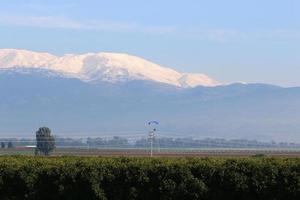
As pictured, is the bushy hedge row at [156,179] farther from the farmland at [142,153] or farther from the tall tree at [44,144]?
the tall tree at [44,144]

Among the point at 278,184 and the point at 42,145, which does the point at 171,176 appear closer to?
the point at 278,184

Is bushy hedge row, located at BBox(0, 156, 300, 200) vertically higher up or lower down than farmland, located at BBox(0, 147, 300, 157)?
lower down

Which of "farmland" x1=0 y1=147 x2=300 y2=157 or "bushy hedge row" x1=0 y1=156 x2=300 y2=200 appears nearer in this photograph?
"bushy hedge row" x1=0 y1=156 x2=300 y2=200

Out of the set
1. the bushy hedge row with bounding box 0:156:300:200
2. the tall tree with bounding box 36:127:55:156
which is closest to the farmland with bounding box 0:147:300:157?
the tall tree with bounding box 36:127:55:156

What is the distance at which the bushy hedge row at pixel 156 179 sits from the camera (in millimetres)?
16891

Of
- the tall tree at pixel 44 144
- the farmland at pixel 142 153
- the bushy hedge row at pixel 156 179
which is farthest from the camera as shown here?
the tall tree at pixel 44 144

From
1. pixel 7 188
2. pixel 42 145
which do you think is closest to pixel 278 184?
pixel 7 188

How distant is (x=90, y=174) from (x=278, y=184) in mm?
4010

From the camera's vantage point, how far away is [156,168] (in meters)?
17.2

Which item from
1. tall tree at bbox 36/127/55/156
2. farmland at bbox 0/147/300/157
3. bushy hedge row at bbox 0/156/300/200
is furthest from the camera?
tall tree at bbox 36/127/55/156

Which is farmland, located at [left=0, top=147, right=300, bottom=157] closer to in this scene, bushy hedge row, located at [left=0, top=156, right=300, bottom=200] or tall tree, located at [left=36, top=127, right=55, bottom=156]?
tall tree, located at [left=36, top=127, right=55, bottom=156]

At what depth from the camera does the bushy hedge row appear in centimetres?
1689

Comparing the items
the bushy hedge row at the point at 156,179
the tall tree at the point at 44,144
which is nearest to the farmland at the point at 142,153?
the tall tree at the point at 44,144

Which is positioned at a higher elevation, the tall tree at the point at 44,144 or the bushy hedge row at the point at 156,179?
the tall tree at the point at 44,144
